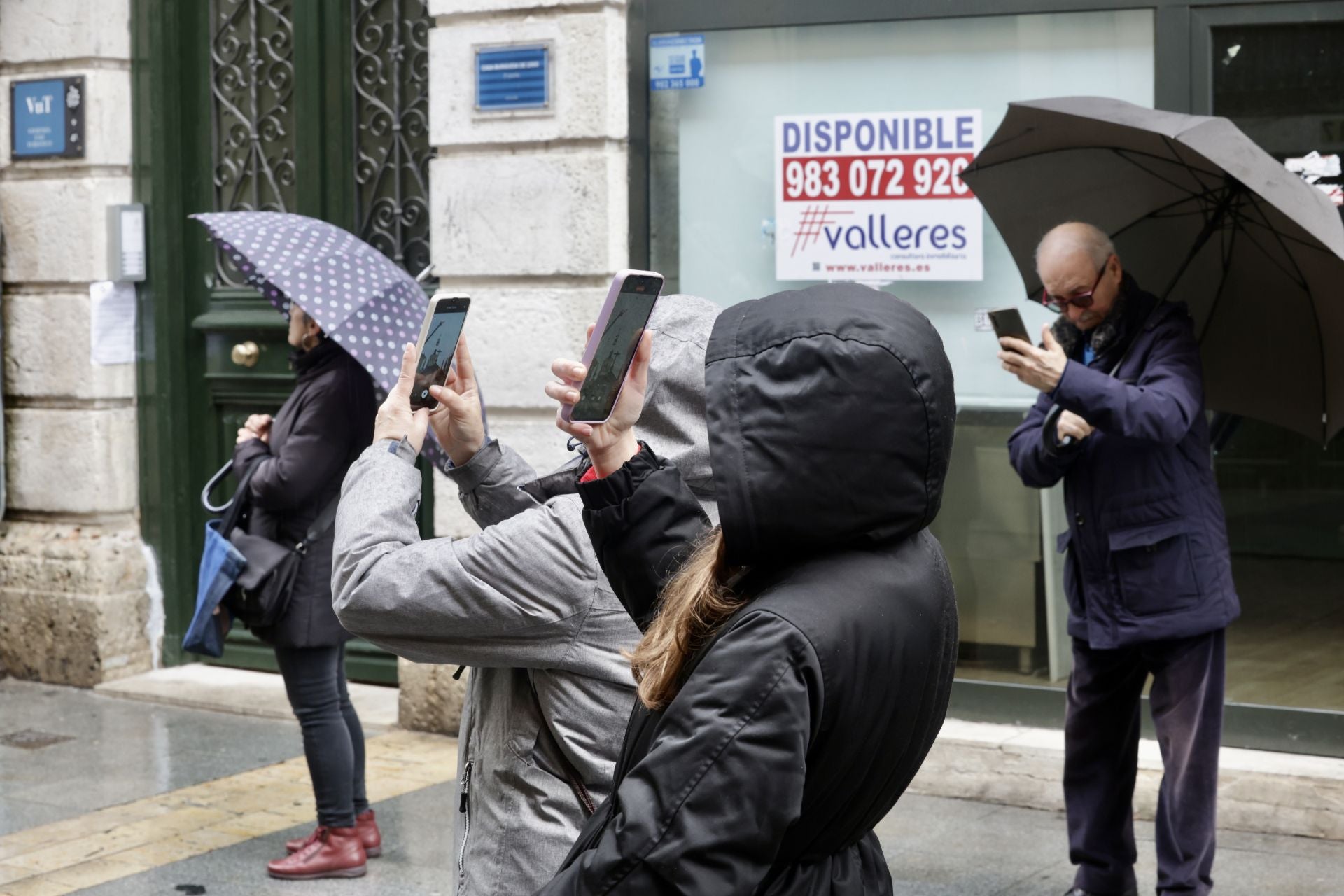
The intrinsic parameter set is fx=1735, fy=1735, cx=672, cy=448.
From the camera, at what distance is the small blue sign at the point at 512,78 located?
22.1ft

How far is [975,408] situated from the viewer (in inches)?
255

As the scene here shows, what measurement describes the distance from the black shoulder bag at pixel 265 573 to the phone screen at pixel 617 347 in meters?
2.98

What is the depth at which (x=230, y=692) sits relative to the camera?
769cm

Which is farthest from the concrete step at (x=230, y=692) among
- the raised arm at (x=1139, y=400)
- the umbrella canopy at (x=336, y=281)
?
the raised arm at (x=1139, y=400)

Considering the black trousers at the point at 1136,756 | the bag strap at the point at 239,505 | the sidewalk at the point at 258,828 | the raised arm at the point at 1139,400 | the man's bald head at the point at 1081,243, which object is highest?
the man's bald head at the point at 1081,243

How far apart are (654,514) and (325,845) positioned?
3.46 metres

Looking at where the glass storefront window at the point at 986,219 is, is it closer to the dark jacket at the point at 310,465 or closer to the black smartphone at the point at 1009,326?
the black smartphone at the point at 1009,326

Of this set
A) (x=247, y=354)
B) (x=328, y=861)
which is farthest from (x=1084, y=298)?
(x=247, y=354)

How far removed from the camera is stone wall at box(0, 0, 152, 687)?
311 inches

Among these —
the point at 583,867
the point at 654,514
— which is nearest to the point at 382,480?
the point at 654,514

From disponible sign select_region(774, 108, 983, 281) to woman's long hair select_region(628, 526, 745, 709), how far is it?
465 cm

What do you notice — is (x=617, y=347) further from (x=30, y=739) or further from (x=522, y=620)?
(x=30, y=739)

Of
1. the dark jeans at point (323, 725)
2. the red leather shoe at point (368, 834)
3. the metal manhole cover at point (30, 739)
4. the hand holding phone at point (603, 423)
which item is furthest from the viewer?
the metal manhole cover at point (30, 739)

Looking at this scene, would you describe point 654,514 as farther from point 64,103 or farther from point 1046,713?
point 64,103
